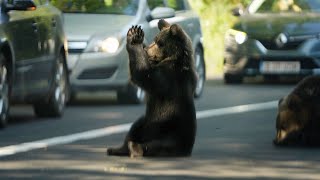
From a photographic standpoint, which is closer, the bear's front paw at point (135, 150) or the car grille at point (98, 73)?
the bear's front paw at point (135, 150)

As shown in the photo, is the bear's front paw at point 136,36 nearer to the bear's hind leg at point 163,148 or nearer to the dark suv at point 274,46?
the bear's hind leg at point 163,148

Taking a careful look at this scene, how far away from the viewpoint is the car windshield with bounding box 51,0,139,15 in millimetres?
17250

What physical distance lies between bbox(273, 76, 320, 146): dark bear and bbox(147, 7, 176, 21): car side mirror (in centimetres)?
586

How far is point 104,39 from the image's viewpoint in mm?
16484

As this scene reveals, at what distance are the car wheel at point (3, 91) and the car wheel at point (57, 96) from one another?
153 cm

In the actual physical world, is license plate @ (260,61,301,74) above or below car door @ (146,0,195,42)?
below

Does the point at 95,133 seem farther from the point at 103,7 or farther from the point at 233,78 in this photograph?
the point at 233,78

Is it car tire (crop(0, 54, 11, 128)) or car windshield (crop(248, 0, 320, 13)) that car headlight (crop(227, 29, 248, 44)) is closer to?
car windshield (crop(248, 0, 320, 13))

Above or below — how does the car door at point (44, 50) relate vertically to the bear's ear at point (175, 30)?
below

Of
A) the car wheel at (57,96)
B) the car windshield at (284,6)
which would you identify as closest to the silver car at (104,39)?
the car wheel at (57,96)

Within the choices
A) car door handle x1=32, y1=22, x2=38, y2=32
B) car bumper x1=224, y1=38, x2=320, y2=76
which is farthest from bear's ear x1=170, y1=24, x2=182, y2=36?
car bumper x1=224, y1=38, x2=320, y2=76

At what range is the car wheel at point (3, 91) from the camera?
12938mm

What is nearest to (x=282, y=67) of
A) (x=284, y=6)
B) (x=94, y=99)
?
(x=284, y=6)

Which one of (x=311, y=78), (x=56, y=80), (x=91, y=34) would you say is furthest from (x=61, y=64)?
(x=311, y=78)
